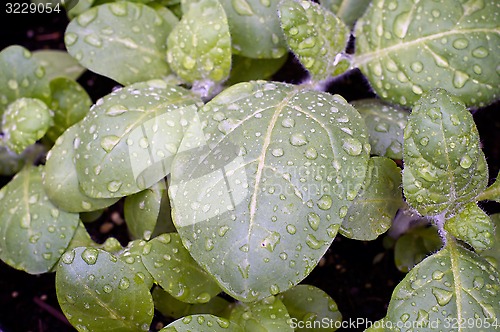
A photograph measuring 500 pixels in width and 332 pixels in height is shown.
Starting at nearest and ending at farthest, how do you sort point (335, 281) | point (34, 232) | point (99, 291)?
point (99, 291) < point (34, 232) < point (335, 281)

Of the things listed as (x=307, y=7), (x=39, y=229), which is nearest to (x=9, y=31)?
(x=39, y=229)

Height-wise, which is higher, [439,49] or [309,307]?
[439,49]

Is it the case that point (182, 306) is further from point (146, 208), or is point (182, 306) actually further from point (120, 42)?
point (120, 42)

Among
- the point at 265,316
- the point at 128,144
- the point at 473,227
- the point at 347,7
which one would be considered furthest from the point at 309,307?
the point at 347,7

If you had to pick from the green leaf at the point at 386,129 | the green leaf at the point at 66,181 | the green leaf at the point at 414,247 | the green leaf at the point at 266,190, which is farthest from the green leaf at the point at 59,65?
the green leaf at the point at 414,247

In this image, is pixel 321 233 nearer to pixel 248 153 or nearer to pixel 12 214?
pixel 248 153

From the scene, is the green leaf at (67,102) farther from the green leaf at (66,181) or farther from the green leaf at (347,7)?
the green leaf at (347,7)

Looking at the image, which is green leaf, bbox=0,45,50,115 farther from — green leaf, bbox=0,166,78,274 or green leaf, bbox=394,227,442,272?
green leaf, bbox=394,227,442,272

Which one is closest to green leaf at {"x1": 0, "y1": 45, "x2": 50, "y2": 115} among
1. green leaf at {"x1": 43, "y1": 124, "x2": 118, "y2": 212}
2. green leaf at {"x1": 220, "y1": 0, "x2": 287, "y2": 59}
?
green leaf at {"x1": 43, "y1": 124, "x2": 118, "y2": 212}
